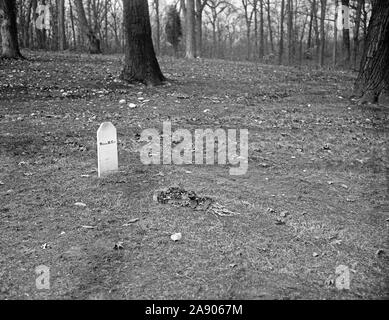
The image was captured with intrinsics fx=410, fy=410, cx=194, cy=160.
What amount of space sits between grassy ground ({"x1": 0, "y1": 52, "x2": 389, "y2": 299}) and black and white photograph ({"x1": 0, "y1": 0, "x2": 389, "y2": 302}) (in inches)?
0.7

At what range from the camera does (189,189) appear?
5137mm

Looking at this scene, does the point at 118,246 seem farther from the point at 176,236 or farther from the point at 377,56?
the point at 377,56

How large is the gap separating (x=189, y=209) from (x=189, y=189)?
1.70 feet

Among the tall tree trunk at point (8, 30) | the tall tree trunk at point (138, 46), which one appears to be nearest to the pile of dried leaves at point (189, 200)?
the tall tree trunk at point (138, 46)

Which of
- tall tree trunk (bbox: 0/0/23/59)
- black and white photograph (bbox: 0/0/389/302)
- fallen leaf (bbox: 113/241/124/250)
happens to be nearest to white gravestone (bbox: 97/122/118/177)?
black and white photograph (bbox: 0/0/389/302)

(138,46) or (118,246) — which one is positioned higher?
(138,46)

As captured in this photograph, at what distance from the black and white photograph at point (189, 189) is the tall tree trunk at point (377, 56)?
0.03 m

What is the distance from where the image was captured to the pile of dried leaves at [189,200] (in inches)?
184

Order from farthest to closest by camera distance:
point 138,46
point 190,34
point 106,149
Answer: point 190,34 < point 138,46 < point 106,149

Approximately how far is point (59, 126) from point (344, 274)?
5.58 m

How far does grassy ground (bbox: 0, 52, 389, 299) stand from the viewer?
3.44m

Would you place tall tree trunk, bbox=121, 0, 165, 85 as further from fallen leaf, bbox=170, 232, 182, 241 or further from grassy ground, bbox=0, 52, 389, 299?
fallen leaf, bbox=170, 232, 182, 241

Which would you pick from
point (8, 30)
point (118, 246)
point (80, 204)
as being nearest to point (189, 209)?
point (118, 246)

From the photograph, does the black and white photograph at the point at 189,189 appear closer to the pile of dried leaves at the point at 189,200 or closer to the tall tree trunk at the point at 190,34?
the pile of dried leaves at the point at 189,200
